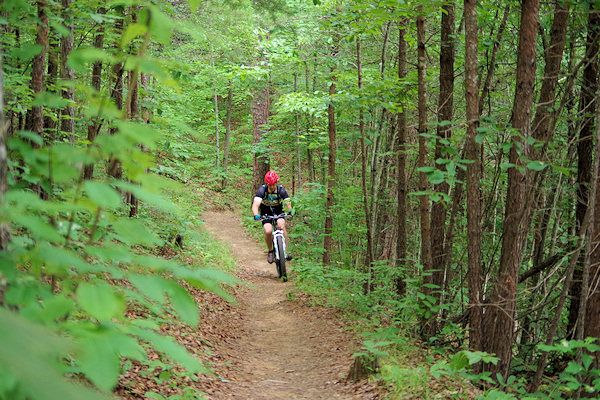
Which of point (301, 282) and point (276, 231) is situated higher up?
point (276, 231)

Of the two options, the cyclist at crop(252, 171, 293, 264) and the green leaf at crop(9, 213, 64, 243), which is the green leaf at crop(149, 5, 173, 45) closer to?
the green leaf at crop(9, 213, 64, 243)

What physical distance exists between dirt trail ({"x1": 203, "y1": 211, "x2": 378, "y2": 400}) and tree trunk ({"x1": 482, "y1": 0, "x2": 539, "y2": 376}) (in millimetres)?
1528

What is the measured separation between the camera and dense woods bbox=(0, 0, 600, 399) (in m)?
1.54

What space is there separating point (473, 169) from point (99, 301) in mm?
5300

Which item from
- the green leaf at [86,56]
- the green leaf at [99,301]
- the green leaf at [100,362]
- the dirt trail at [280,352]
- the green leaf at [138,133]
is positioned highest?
the green leaf at [86,56]

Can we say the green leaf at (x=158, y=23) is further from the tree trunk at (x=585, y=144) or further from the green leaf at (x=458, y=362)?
the tree trunk at (x=585, y=144)

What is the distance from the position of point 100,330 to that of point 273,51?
36.6 ft

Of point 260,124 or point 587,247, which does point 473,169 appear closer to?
point 587,247

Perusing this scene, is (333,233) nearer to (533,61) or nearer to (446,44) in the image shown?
(446,44)

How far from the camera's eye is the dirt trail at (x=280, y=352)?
6301 mm

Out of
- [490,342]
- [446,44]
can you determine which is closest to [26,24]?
[446,44]

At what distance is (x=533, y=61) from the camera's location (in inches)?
217

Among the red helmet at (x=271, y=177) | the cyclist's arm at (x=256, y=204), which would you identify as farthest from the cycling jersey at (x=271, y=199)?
the red helmet at (x=271, y=177)

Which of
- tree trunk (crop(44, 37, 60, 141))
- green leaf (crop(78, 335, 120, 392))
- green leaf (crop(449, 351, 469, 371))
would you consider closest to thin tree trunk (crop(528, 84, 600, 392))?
green leaf (crop(449, 351, 469, 371))
